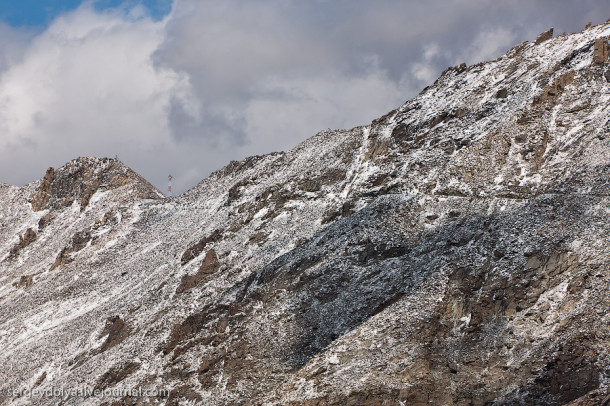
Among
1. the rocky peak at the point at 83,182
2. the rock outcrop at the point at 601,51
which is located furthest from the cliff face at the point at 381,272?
the rocky peak at the point at 83,182

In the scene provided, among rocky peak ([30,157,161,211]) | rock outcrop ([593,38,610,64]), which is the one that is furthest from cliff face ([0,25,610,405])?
rocky peak ([30,157,161,211])

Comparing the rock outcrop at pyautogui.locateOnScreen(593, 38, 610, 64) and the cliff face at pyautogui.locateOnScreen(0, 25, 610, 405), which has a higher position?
the rock outcrop at pyautogui.locateOnScreen(593, 38, 610, 64)

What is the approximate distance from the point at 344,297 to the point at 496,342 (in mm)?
14375

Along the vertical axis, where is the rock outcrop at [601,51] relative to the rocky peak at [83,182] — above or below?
below

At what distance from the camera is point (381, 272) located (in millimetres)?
50562

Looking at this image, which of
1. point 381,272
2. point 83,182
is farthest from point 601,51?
point 83,182

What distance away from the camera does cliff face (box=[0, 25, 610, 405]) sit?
125ft

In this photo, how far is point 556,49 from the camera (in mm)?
73625

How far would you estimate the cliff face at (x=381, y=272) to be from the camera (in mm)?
38062

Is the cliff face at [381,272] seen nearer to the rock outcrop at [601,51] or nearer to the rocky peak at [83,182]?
the rock outcrop at [601,51]

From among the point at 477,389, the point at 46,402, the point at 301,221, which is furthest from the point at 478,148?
the point at 46,402

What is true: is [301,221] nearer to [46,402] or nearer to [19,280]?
[46,402]

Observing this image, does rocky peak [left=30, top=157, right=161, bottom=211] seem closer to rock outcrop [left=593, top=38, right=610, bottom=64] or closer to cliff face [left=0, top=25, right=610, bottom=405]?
cliff face [left=0, top=25, right=610, bottom=405]

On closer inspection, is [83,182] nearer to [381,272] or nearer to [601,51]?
[381,272]
